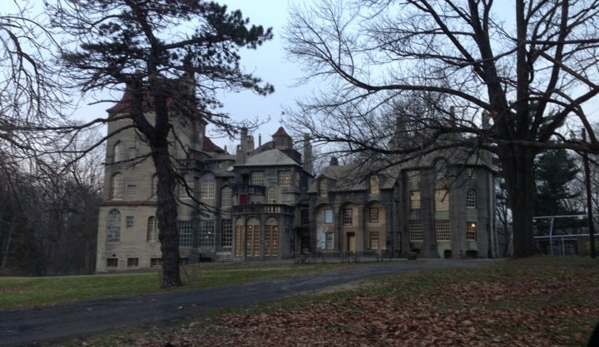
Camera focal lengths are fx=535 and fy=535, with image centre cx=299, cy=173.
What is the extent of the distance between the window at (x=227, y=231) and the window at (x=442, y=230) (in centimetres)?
2195

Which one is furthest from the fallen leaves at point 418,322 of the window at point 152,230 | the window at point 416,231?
the window at point 152,230

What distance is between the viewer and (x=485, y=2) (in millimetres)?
22484

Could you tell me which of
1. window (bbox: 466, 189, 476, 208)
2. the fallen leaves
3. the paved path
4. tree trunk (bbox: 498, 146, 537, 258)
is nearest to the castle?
window (bbox: 466, 189, 476, 208)

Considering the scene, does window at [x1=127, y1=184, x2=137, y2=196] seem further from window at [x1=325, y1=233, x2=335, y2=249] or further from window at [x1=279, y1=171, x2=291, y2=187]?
window at [x1=325, y1=233, x2=335, y2=249]

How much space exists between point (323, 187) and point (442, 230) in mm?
13083

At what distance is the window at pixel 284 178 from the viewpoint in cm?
5909

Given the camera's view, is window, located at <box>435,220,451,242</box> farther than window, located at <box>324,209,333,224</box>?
No

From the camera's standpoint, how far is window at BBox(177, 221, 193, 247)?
2354 inches

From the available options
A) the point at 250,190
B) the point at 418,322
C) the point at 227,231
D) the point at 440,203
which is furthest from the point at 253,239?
the point at 418,322

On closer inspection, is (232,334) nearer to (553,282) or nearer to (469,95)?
(553,282)

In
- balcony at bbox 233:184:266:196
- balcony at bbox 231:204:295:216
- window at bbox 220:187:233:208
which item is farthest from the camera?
window at bbox 220:187:233:208

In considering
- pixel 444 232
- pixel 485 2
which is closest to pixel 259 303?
pixel 485 2

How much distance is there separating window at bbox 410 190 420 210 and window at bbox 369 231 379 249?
15.0 ft

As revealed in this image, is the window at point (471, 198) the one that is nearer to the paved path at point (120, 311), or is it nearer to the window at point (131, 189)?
the window at point (131, 189)
